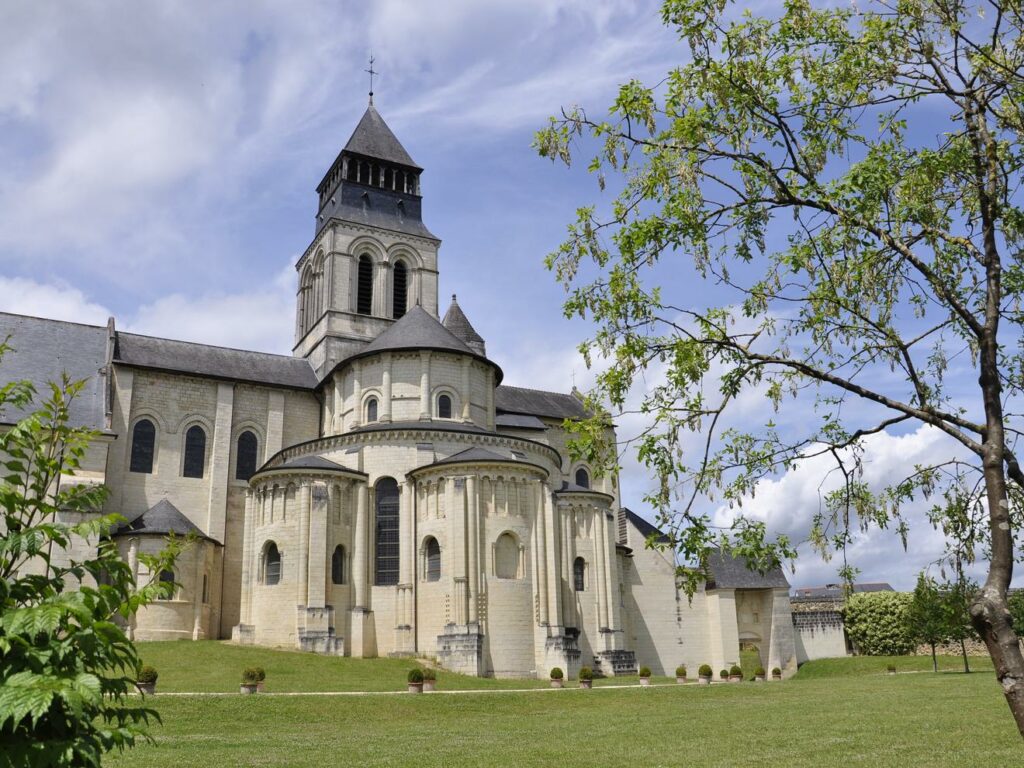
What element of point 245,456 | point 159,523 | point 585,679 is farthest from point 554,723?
point 245,456

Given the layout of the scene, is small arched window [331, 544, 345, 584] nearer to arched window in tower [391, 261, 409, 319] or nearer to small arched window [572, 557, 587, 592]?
small arched window [572, 557, 587, 592]

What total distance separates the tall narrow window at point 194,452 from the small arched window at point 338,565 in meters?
10.1

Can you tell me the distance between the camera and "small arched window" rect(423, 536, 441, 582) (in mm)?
36094

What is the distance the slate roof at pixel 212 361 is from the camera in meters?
43.5

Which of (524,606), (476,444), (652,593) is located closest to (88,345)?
(476,444)

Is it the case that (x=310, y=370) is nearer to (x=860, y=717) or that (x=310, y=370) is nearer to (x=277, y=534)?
(x=277, y=534)

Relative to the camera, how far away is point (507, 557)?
36.2m

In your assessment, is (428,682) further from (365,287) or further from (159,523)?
(365,287)

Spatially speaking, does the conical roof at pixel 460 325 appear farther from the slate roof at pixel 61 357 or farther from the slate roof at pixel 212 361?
the slate roof at pixel 61 357

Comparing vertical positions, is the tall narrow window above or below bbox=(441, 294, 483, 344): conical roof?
below

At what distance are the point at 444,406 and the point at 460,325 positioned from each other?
1465 cm

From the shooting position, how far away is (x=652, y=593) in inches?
1859

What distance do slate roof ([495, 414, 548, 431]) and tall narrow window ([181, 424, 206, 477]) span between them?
14616 millimetres

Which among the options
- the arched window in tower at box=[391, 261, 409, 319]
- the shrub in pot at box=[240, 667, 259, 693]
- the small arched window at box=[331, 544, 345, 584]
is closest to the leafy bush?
the arched window in tower at box=[391, 261, 409, 319]
